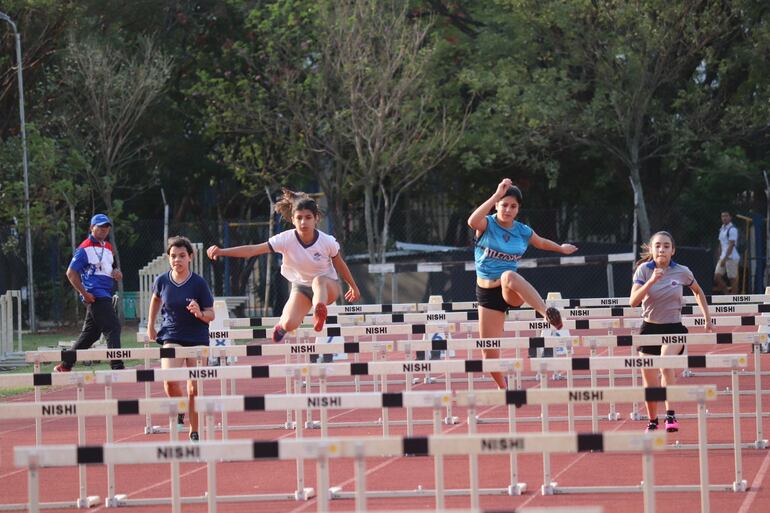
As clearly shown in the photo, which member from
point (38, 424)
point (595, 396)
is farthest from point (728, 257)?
point (595, 396)

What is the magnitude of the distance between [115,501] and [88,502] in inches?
6.9

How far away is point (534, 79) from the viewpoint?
29.7 m

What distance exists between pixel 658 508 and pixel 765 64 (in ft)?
75.3

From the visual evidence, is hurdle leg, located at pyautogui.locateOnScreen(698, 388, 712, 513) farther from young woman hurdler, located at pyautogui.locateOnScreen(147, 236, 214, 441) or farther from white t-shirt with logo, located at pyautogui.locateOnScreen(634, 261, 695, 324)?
young woman hurdler, located at pyautogui.locateOnScreen(147, 236, 214, 441)

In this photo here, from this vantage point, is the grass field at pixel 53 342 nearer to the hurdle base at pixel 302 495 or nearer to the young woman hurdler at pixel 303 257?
the young woman hurdler at pixel 303 257

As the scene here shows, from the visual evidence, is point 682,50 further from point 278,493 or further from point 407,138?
point 278,493

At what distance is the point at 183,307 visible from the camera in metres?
11.5

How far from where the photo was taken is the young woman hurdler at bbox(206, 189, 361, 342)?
39.2 ft

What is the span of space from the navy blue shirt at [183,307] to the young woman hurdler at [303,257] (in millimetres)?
529

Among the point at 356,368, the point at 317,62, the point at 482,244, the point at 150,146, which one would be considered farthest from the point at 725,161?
the point at 356,368

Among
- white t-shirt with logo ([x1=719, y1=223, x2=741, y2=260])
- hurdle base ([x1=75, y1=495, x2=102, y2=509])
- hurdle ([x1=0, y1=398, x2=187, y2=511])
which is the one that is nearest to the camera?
hurdle ([x1=0, y1=398, x2=187, y2=511])

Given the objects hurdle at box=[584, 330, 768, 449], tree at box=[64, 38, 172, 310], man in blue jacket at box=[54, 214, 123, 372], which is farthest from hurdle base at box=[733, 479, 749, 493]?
tree at box=[64, 38, 172, 310]

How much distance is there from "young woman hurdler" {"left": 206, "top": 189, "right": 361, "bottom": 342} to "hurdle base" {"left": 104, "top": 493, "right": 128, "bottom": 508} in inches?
118

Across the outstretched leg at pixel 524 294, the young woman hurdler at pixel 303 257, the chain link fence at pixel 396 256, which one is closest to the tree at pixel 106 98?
the chain link fence at pixel 396 256
